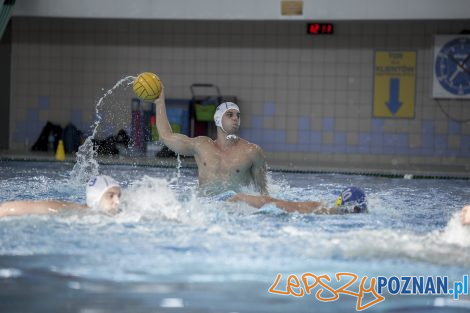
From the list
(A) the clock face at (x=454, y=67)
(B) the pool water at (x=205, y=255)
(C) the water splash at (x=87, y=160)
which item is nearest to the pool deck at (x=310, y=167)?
(C) the water splash at (x=87, y=160)

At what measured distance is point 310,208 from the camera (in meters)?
6.16

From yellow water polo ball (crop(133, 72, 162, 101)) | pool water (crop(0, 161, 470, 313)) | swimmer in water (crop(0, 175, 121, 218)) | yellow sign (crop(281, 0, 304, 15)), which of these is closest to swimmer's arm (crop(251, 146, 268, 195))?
pool water (crop(0, 161, 470, 313))

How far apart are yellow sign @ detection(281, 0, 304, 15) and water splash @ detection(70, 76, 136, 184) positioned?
106 inches

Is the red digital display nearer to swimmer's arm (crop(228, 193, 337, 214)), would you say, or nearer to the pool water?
the pool water

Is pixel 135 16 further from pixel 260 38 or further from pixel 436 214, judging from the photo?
pixel 436 214

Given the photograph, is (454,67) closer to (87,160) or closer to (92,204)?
(87,160)

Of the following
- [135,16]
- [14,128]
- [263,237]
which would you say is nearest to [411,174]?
Answer: [135,16]

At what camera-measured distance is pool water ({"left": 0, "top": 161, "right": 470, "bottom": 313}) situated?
3686 millimetres

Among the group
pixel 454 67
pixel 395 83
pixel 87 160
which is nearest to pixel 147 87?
pixel 87 160

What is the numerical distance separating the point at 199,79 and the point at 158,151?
1.74 metres

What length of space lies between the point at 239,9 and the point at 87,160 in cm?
335

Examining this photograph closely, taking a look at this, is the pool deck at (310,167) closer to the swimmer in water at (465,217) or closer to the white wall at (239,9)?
the white wall at (239,9)

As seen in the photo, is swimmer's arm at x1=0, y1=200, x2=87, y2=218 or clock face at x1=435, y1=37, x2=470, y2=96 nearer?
swimmer's arm at x1=0, y1=200, x2=87, y2=218

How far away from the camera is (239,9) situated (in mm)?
12312
